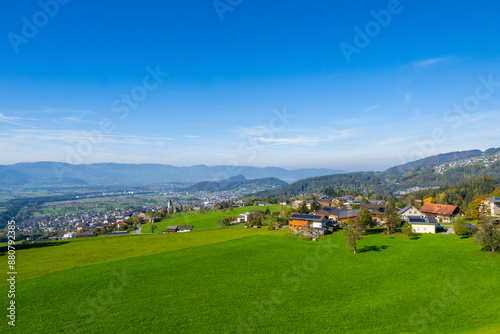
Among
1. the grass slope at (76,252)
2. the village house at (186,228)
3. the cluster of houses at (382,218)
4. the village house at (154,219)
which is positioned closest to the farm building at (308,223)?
the cluster of houses at (382,218)

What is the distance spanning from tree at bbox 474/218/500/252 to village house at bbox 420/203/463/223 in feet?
94.4

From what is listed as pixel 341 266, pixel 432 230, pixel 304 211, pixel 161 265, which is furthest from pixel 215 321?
pixel 304 211

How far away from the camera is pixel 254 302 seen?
21250 millimetres

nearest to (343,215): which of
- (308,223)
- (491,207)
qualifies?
(308,223)

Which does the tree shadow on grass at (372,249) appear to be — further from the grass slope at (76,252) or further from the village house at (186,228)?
the village house at (186,228)

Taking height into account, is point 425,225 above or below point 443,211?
below

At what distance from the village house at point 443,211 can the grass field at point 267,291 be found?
24064 millimetres

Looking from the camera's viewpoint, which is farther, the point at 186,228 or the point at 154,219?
the point at 154,219

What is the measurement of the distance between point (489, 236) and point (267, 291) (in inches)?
1092

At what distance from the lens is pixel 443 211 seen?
5784 cm

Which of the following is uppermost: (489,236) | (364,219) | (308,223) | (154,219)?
(489,236)

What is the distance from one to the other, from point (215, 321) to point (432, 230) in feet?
142

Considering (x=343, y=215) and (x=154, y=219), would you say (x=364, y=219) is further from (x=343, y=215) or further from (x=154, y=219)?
(x=154, y=219)

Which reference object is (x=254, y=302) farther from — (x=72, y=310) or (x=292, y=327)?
(x=72, y=310)
